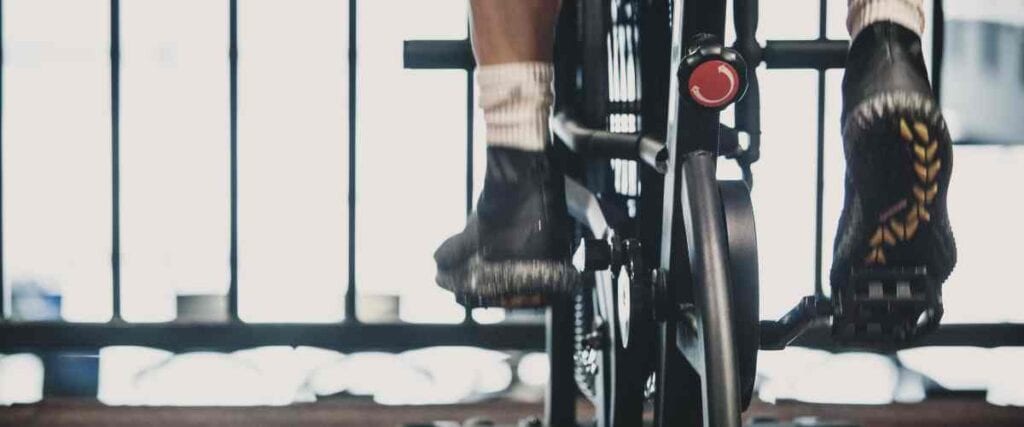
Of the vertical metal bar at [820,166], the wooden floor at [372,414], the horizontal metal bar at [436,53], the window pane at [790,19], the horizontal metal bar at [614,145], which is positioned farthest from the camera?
the window pane at [790,19]

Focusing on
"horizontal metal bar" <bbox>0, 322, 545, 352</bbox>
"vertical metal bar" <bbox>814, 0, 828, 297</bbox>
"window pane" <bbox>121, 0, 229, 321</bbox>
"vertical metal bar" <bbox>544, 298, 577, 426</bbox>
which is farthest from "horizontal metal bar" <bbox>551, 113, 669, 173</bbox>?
"window pane" <bbox>121, 0, 229, 321</bbox>

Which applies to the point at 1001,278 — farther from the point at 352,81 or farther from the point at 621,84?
the point at 352,81

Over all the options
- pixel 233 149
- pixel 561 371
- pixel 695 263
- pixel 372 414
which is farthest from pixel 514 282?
pixel 233 149

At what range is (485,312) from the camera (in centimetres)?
196

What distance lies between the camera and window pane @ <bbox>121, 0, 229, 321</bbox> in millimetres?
1870

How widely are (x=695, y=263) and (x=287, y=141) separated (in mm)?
1147

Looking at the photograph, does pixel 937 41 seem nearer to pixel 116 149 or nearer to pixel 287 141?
pixel 287 141

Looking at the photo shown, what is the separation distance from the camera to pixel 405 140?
1.90 metres

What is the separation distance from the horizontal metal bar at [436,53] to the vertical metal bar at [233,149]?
575 mm

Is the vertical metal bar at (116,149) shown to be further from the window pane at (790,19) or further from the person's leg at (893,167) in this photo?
the person's leg at (893,167)

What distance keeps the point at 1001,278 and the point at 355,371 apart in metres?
1.13

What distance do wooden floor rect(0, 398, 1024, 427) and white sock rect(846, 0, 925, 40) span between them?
0.93m

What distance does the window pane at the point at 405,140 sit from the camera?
189cm

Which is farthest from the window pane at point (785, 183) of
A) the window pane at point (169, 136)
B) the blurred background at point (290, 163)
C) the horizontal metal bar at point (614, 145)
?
the window pane at point (169, 136)
